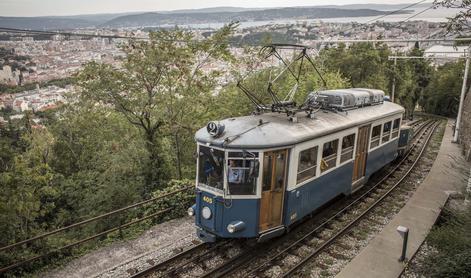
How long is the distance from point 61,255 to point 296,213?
629cm

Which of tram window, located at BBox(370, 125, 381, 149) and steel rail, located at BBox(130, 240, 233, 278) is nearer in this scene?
steel rail, located at BBox(130, 240, 233, 278)

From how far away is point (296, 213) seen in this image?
9484mm

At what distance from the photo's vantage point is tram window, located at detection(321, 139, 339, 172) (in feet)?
33.8

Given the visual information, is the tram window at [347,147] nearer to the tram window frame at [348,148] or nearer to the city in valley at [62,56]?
the tram window frame at [348,148]

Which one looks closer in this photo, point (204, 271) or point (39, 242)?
point (204, 271)

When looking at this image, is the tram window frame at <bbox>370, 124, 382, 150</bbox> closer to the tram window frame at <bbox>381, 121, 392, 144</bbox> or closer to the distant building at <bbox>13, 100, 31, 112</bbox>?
the tram window frame at <bbox>381, 121, 392, 144</bbox>

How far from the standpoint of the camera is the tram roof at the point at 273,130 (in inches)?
328

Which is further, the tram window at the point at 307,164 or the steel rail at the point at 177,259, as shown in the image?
the tram window at the point at 307,164

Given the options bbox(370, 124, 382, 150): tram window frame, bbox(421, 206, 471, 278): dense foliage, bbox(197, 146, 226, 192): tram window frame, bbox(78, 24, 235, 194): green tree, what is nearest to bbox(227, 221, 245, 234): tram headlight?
bbox(197, 146, 226, 192): tram window frame

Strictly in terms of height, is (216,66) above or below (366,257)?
above

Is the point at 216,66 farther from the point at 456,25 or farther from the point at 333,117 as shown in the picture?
the point at 456,25

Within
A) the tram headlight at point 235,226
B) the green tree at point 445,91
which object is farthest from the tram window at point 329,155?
the green tree at point 445,91

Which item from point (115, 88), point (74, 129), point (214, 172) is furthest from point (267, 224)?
point (74, 129)

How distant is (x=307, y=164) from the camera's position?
9.57 meters
